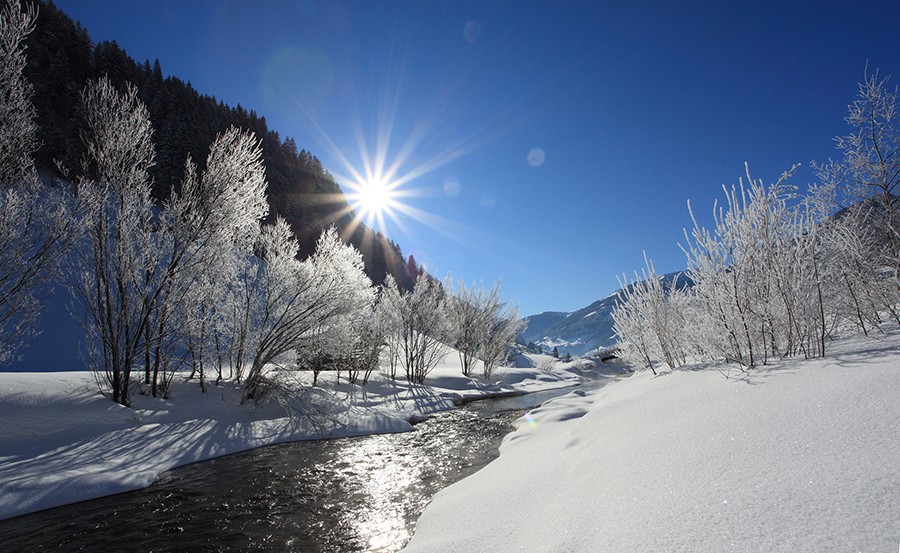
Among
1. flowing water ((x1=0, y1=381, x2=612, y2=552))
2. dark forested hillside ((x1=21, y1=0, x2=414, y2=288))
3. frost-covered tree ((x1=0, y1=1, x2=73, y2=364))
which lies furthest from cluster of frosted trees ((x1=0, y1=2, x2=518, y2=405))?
dark forested hillside ((x1=21, y1=0, x2=414, y2=288))

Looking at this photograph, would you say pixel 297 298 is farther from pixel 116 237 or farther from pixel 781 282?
pixel 781 282

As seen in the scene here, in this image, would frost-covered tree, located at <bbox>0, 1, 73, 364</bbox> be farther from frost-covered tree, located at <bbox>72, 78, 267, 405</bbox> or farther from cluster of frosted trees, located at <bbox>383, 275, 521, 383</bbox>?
cluster of frosted trees, located at <bbox>383, 275, 521, 383</bbox>

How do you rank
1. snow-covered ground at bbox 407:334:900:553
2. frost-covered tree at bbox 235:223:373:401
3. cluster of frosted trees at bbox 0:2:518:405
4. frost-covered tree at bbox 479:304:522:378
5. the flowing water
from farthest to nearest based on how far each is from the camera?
frost-covered tree at bbox 479:304:522:378
frost-covered tree at bbox 235:223:373:401
cluster of frosted trees at bbox 0:2:518:405
the flowing water
snow-covered ground at bbox 407:334:900:553

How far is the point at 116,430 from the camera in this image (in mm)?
9258

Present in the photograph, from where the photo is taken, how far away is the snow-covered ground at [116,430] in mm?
6777

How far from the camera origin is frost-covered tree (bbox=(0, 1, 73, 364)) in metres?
8.12

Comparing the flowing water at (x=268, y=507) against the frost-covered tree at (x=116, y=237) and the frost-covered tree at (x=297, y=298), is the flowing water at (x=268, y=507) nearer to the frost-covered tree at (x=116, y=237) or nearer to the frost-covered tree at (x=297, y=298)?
the frost-covered tree at (x=116, y=237)

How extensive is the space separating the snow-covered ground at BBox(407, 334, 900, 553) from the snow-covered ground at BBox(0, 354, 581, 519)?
705 cm

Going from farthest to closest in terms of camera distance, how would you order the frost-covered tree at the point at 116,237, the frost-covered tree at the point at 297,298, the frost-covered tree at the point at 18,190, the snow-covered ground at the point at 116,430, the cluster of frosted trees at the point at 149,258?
the frost-covered tree at the point at 297,298 → the frost-covered tree at the point at 116,237 → the cluster of frosted trees at the point at 149,258 → the frost-covered tree at the point at 18,190 → the snow-covered ground at the point at 116,430

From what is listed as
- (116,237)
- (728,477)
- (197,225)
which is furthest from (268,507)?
(116,237)

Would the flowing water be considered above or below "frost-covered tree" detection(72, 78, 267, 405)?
below

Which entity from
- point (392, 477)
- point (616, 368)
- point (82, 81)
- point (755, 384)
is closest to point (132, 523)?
point (392, 477)

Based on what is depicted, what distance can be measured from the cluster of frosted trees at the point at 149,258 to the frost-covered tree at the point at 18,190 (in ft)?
0.11

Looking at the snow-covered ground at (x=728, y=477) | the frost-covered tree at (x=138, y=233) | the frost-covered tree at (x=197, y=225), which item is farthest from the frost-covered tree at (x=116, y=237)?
the snow-covered ground at (x=728, y=477)
